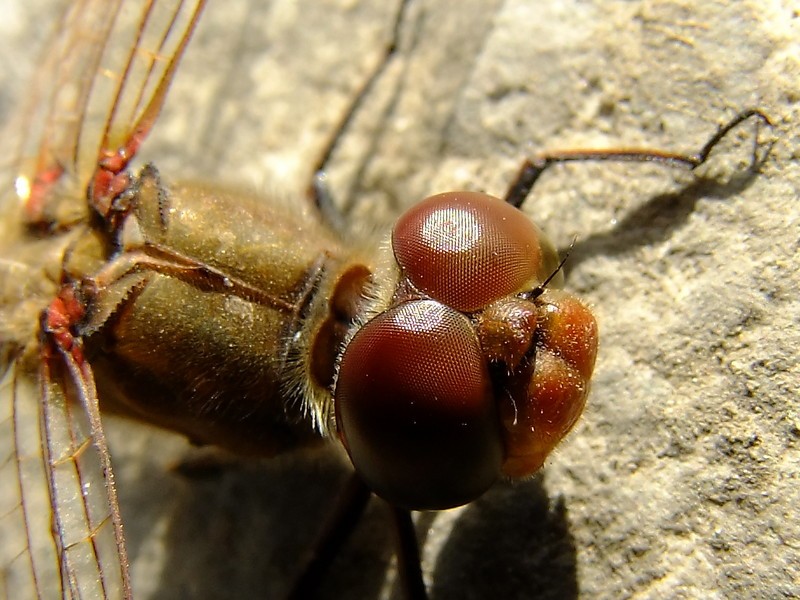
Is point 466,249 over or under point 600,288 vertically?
over

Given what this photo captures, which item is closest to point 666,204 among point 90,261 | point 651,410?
point 651,410

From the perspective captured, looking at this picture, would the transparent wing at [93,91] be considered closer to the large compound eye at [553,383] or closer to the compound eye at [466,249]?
the compound eye at [466,249]

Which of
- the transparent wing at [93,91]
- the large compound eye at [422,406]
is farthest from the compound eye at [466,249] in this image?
the transparent wing at [93,91]

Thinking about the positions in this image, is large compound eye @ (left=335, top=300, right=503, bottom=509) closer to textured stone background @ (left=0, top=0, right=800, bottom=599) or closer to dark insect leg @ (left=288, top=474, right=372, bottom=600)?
textured stone background @ (left=0, top=0, right=800, bottom=599)

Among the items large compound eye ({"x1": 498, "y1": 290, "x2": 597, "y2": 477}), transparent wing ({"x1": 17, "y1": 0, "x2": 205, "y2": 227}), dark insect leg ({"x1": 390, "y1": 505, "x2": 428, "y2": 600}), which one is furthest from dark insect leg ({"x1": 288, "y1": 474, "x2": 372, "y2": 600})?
transparent wing ({"x1": 17, "y1": 0, "x2": 205, "y2": 227})

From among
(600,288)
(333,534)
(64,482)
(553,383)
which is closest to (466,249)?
(553,383)

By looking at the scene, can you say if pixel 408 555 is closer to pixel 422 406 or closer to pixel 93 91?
pixel 422 406

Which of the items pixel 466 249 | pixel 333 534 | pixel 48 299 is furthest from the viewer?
pixel 333 534
